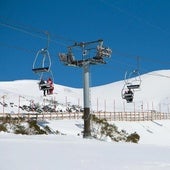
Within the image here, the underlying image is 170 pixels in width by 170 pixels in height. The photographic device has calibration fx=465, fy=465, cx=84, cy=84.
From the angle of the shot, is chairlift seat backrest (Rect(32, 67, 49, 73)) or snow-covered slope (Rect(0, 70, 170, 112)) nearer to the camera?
chairlift seat backrest (Rect(32, 67, 49, 73))

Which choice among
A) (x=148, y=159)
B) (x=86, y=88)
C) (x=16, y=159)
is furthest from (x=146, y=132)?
(x=16, y=159)

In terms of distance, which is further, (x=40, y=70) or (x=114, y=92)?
(x=114, y=92)

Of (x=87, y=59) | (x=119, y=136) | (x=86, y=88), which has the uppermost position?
(x=87, y=59)

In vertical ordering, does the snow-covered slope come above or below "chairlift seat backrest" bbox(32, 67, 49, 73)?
above

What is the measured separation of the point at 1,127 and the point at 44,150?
20.3 meters

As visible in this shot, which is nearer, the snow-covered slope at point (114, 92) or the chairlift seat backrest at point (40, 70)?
the chairlift seat backrest at point (40, 70)

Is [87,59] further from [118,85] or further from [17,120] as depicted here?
[118,85]

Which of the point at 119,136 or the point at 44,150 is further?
the point at 119,136

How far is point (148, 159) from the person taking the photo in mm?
17172

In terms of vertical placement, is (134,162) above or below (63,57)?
below

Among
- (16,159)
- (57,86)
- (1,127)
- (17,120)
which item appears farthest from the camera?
(57,86)

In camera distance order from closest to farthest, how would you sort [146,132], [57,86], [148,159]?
[148,159] → [146,132] → [57,86]

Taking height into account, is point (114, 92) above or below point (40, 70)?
above

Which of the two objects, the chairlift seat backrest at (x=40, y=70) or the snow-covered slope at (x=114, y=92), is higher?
the snow-covered slope at (x=114, y=92)
